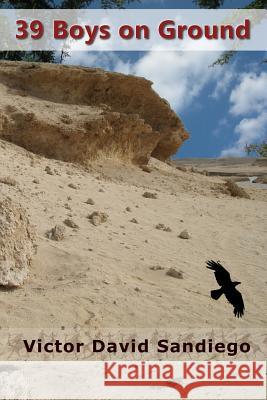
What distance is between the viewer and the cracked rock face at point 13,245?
12.5 ft

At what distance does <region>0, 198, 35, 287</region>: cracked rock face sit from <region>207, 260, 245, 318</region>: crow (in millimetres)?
1650

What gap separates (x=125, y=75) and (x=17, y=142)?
5376 millimetres

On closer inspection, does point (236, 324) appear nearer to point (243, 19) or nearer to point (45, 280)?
point (45, 280)

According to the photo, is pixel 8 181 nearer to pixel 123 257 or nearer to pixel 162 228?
pixel 162 228

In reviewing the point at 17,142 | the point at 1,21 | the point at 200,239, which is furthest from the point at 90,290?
the point at 1,21

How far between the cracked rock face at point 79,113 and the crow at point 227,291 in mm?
7654

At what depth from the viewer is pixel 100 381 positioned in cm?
275

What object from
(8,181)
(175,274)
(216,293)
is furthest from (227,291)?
(8,181)

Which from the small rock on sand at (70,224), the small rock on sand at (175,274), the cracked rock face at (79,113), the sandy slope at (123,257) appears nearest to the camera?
the sandy slope at (123,257)

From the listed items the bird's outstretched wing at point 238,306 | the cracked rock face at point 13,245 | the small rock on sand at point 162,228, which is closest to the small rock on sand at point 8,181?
the small rock on sand at point 162,228

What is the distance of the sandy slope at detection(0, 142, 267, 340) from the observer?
12.1ft

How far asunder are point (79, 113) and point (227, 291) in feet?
29.9

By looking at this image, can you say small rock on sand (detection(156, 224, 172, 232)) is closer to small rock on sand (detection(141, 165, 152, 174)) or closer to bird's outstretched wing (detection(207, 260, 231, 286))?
bird's outstretched wing (detection(207, 260, 231, 286))

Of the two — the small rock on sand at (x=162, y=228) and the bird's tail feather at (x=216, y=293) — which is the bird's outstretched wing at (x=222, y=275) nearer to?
the bird's tail feather at (x=216, y=293)
